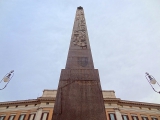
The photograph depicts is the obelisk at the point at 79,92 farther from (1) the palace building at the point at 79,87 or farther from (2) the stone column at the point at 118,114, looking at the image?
(2) the stone column at the point at 118,114

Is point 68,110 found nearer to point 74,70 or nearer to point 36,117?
point 74,70

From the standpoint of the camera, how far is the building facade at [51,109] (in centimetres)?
2175

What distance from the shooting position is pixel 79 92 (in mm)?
3172

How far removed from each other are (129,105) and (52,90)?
14.1m

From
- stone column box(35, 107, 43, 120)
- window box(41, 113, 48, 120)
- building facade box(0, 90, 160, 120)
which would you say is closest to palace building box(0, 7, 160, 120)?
window box(41, 113, 48, 120)

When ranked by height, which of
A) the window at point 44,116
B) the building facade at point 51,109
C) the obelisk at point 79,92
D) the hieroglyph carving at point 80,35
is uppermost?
the building facade at point 51,109

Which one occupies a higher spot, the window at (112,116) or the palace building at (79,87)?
the window at (112,116)

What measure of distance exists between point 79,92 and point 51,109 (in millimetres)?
20754

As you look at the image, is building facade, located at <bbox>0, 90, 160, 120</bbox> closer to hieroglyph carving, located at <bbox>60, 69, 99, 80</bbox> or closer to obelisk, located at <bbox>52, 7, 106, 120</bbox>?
obelisk, located at <bbox>52, 7, 106, 120</bbox>

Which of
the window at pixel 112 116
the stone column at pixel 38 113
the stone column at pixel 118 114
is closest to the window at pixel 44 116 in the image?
the stone column at pixel 38 113

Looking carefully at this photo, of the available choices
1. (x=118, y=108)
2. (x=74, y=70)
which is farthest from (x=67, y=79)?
(x=118, y=108)

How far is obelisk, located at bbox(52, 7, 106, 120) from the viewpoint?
2.68 m

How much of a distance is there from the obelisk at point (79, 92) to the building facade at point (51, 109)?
19111 mm

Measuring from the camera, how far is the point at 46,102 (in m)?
23.1
